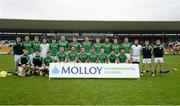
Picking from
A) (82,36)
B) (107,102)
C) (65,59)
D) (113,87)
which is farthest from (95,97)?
(82,36)

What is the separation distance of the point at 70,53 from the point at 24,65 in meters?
2.13

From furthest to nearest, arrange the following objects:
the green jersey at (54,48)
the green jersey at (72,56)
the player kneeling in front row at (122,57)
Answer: the green jersey at (54,48) → the player kneeling in front row at (122,57) → the green jersey at (72,56)

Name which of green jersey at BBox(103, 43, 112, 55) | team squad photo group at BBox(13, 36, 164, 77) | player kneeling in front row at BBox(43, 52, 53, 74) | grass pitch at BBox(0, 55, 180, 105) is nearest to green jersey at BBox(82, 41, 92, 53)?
team squad photo group at BBox(13, 36, 164, 77)

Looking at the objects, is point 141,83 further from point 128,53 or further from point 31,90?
point 31,90

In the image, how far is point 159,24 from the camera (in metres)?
51.1

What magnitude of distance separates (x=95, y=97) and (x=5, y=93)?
2758mm

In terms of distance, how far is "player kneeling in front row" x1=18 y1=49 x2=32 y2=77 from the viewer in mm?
14930

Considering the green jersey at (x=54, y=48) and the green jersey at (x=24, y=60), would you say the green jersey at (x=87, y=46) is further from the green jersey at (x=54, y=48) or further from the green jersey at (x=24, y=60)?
the green jersey at (x=24, y=60)

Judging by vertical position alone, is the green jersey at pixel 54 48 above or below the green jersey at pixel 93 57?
above

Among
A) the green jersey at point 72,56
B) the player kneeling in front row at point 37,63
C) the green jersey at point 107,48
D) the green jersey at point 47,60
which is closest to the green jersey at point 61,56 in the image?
the green jersey at point 72,56

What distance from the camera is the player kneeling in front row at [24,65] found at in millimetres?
14930

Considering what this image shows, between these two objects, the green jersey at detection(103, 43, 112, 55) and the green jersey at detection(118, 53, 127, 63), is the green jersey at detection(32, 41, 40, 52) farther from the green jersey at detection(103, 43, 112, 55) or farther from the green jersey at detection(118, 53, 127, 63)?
the green jersey at detection(118, 53, 127, 63)

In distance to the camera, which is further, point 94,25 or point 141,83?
point 94,25

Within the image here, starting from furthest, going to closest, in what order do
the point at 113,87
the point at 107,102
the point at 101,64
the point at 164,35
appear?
the point at 164,35, the point at 101,64, the point at 113,87, the point at 107,102
